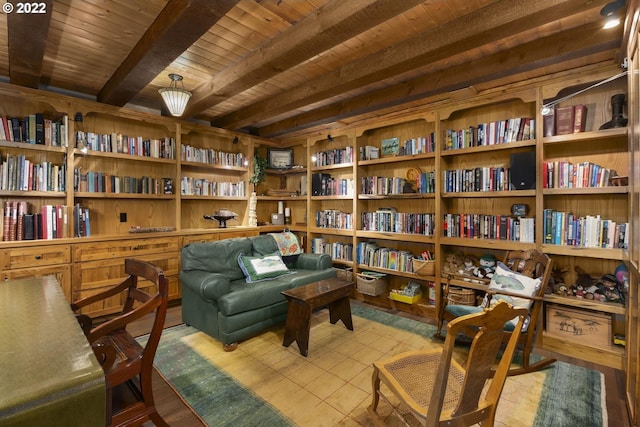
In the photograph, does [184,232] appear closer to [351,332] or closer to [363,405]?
[351,332]

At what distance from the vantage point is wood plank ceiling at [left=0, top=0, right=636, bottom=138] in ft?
6.44

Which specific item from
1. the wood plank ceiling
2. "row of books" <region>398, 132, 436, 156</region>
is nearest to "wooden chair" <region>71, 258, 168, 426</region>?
the wood plank ceiling

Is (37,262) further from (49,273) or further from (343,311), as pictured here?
(343,311)

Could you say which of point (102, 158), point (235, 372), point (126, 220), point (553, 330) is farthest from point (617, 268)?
point (102, 158)

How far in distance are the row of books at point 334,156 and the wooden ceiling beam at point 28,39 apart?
315 cm

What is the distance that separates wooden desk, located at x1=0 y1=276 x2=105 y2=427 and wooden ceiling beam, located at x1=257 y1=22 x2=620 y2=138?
3356 mm

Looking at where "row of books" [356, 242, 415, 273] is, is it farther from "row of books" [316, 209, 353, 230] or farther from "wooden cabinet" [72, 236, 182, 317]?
"wooden cabinet" [72, 236, 182, 317]

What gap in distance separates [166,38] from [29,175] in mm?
2240

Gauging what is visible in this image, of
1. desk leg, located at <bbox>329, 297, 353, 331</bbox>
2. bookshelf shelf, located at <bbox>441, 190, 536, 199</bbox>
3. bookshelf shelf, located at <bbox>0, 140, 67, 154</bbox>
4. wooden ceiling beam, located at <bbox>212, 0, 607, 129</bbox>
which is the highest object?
wooden ceiling beam, located at <bbox>212, 0, 607, 129</bbox>

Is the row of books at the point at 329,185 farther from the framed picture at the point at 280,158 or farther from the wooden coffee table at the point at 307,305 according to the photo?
the wooden coffee table at the point at 307,305

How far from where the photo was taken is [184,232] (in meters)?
3.84

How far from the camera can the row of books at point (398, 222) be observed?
3.53 metres

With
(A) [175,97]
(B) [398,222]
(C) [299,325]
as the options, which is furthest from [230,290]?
(B) [398,222]

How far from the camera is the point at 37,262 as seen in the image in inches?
114
